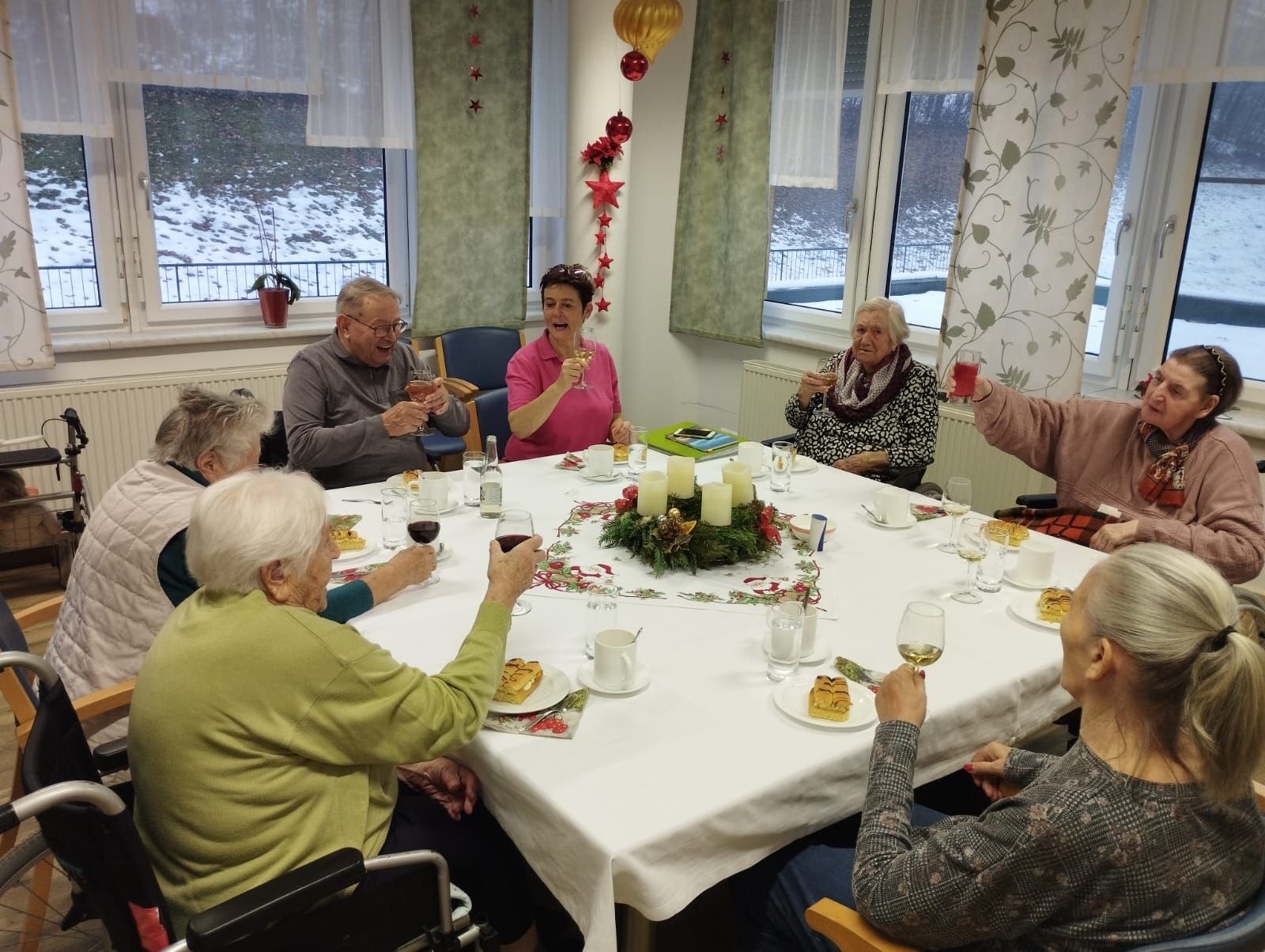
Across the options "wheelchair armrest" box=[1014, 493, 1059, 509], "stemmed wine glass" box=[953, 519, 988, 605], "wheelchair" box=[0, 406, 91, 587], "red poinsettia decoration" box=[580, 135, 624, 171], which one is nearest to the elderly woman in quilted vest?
"stemmed wine glass" box=[953, 519, 988, 605]

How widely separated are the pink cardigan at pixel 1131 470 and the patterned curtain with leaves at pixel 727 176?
7.21 feet

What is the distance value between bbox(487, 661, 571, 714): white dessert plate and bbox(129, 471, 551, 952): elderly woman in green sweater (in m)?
0.07

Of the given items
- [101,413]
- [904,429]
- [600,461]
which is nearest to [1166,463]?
[904,429]

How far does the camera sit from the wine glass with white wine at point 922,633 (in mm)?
1681

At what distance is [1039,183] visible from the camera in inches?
149

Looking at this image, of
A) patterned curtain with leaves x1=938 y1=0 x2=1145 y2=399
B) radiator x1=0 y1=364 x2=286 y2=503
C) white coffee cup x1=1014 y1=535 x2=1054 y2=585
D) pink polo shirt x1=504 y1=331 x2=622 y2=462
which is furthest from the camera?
radiator x1=0 y1=364 x2=286 y2=503

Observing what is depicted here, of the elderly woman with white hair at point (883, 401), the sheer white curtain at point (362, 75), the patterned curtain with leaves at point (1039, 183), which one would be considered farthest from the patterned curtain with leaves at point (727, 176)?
the elderly woman with white hair at point (883, 401)

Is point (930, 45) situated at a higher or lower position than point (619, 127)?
higher

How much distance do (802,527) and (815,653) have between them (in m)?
0.65

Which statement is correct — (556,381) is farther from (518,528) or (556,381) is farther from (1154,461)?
(1154,461)

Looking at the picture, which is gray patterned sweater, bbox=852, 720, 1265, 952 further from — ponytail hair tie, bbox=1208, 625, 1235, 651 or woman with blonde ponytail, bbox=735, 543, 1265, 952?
ponytail hair tie, bbox=1208, 625, 1235, 651

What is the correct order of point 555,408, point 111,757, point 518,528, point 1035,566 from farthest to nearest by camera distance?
point 555,408, point 1035,566, point 518,528, point 111,757

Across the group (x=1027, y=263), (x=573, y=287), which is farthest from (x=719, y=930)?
(x=1027, y=263)

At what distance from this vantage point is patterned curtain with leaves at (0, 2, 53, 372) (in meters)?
3.62
